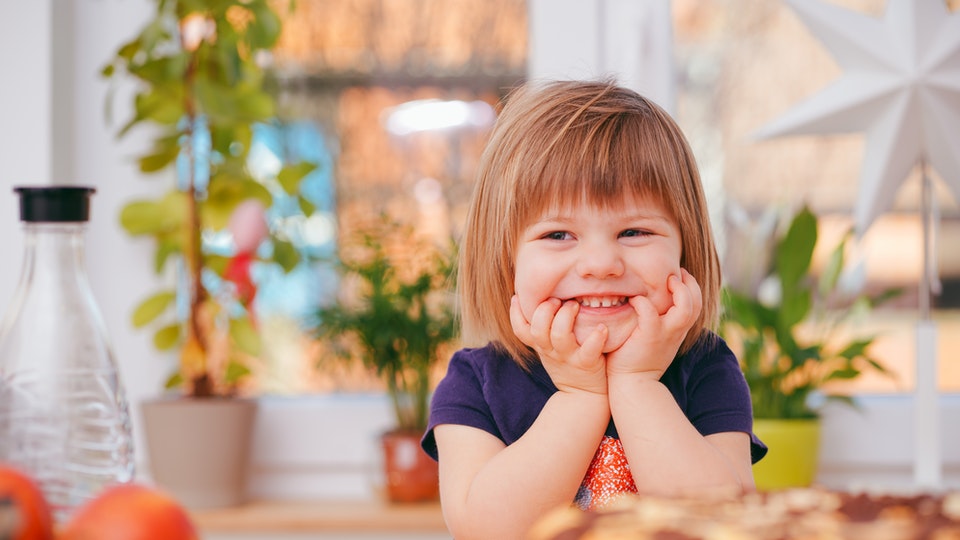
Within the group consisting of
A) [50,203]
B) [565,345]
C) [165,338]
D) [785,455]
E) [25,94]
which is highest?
[25,94]

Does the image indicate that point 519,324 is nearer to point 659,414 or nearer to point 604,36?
point 659,414

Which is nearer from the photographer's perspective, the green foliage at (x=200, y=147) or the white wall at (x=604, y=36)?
the green foliage at (x=200, y=147)

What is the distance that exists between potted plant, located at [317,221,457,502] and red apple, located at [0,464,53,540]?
3.56 ft

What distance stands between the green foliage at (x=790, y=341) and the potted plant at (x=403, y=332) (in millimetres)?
452

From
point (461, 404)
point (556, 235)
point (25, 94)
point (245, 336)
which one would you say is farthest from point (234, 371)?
point (556, 235)

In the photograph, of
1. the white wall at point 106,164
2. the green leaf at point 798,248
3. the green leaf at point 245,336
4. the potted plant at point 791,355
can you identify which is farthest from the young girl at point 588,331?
the white wall at point 106,164

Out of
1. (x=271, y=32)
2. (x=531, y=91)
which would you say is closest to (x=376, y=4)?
(x=271, y=32)

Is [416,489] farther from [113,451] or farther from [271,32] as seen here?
[113,451]

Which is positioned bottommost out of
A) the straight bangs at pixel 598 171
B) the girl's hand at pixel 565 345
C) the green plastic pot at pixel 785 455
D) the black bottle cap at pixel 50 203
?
the green plastic pot at pixel 785 455

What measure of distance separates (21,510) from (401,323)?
44.4 inches

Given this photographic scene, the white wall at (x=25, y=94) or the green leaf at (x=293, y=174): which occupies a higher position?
the white wall at (x=25, y=94)

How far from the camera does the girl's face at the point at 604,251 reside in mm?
771

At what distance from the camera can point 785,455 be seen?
1.35m

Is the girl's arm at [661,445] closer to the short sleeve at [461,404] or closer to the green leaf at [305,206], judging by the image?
the short sleeve at [461,404]
